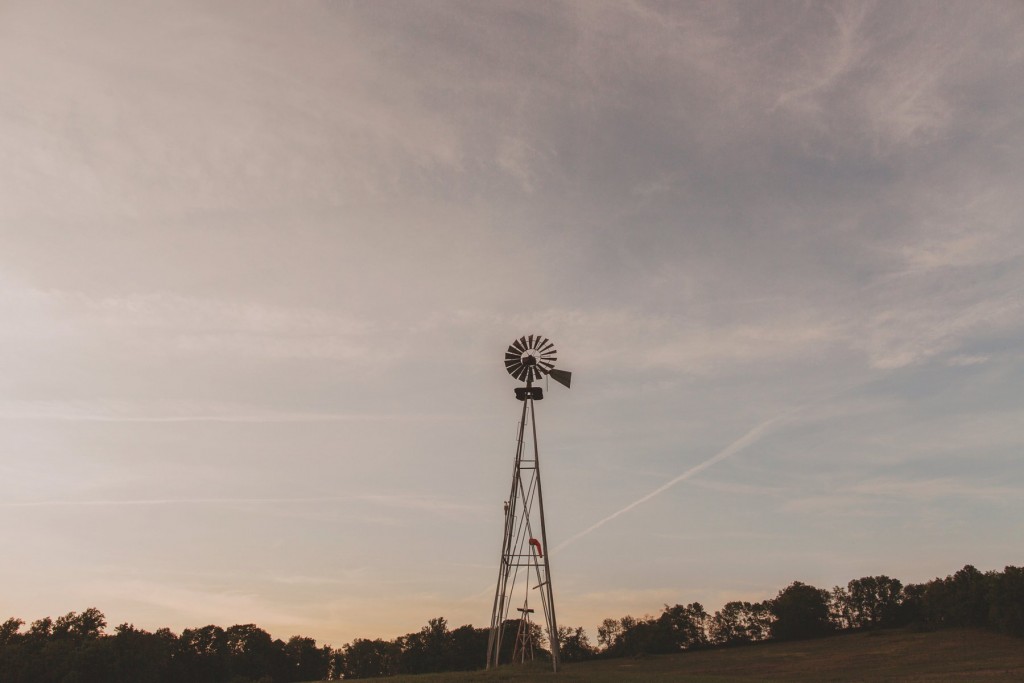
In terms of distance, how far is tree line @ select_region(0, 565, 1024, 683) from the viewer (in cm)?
7394

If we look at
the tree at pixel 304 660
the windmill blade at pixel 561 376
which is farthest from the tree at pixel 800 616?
the windmill blade at pixel 561 376

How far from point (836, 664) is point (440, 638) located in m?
70.8

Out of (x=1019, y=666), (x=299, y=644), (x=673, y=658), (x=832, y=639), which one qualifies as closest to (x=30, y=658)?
(x=299, y=644)

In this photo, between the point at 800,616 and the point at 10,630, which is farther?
the point at 800,616

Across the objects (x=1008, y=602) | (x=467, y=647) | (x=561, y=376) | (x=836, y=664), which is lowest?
(x=836, y=664)

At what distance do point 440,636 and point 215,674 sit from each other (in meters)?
38.6

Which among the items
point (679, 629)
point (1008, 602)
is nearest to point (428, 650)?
point (679, 629)

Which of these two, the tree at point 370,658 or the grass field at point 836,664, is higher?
the tree at point 370,658

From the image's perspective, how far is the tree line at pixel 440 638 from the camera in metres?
73.9

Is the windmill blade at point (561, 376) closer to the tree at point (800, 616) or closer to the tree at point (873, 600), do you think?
the tree at point (800, 616)

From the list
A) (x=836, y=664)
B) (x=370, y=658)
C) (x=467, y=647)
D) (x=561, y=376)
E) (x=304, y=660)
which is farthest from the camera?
(x=370, y=658)

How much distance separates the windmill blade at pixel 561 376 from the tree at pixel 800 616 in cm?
10937

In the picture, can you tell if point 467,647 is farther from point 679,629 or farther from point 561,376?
point 561,376

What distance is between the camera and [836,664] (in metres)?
72.2
